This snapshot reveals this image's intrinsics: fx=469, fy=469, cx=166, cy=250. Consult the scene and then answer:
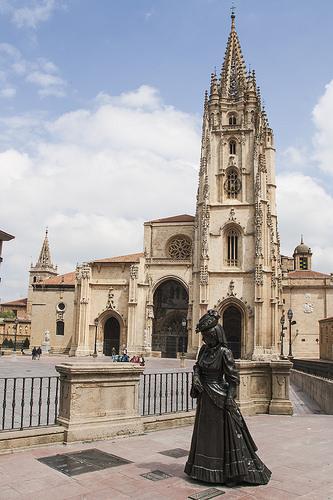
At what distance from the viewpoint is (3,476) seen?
217 inches

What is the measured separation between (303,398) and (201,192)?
29.9m

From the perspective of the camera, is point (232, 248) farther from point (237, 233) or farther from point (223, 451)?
point (223, 451)

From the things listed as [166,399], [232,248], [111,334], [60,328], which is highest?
[232,248]

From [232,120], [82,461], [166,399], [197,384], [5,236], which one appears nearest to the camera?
[197,384]

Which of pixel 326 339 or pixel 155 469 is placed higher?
pixel 326 339

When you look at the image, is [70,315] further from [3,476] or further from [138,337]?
[3,476]

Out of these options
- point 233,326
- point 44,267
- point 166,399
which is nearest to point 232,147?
point 233,326

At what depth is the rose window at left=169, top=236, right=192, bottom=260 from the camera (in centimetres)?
4859

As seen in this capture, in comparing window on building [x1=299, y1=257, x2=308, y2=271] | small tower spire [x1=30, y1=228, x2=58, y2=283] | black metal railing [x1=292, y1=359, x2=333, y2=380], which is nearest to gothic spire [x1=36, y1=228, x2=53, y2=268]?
small tower spire [x1=30, y1=228, x2=58, y2=283]

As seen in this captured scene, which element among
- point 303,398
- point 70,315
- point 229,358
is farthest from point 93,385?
point 70,315

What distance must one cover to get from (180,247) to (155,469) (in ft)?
141

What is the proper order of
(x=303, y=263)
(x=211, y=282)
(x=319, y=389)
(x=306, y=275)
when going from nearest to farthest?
(x=319, y=389)
(x=211, y=282)
(x=306, y=275)
(x=303, y=263)

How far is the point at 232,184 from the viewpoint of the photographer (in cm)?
4644

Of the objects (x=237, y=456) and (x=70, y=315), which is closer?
(x=237, y=456)
